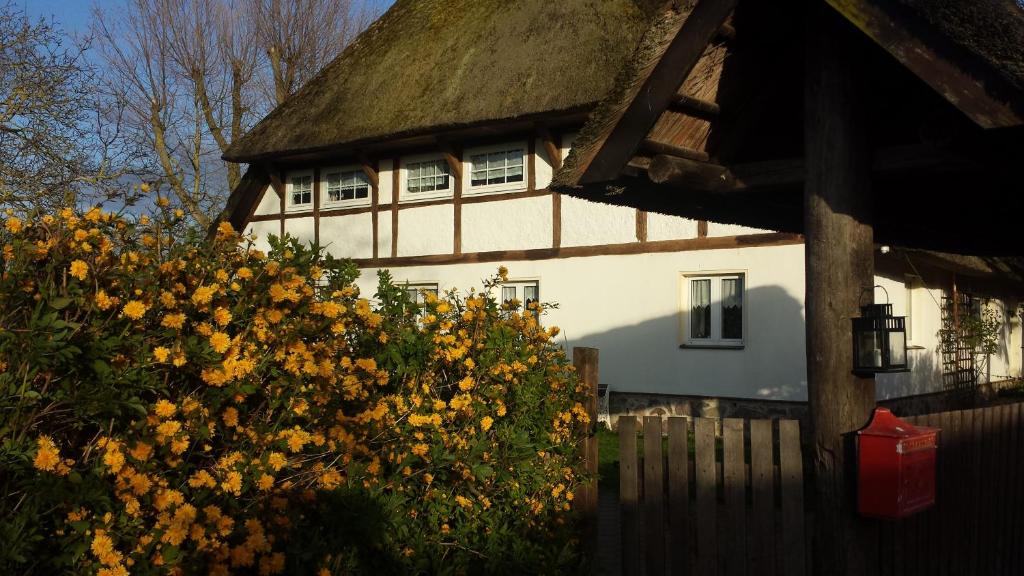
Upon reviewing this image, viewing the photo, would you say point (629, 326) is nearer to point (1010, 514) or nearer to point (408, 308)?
point (1010, 514)

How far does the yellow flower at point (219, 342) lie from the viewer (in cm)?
250

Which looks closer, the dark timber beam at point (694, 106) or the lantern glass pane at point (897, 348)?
the lantern glass pane at point (897, 348)

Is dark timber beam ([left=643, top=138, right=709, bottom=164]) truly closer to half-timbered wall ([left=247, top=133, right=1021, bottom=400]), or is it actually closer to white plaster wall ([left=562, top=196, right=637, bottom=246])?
half-timbered wall ([left=247, top=133, right=1021, bottom=400])

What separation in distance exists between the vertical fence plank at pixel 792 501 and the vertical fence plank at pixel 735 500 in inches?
7.1

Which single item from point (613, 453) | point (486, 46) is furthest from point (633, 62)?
point (486, 46)

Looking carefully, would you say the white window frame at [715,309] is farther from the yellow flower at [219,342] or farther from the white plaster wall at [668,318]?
the yellow flower at [219,342]

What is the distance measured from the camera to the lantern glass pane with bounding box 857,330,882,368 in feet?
12.5

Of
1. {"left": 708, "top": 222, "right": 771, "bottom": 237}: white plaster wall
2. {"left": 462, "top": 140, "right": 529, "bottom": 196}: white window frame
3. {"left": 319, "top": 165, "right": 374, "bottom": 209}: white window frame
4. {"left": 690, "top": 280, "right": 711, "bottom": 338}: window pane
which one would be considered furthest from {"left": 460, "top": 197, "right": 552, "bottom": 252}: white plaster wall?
{"left": 708, "top": 222, "right": 771, "bottom": 237}: white plaster wall

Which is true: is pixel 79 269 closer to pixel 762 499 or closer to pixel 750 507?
pixel 762 499

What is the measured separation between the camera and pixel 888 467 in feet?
12.4

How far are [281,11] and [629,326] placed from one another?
1738 centimetres

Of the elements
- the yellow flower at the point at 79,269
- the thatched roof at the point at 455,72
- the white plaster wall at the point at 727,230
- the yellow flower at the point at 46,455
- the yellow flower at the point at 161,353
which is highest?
the thatched roof at the point at 455,72

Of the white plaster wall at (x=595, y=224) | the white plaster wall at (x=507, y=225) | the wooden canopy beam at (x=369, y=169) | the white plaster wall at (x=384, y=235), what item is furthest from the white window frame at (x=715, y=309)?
the wooden canopy beam at (x=369, y=169)

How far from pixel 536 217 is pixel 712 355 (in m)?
3.38
